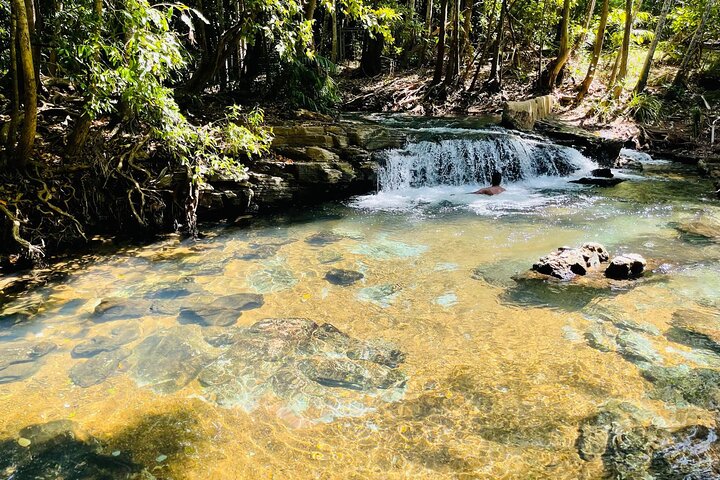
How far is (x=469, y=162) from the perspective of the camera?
10.6m

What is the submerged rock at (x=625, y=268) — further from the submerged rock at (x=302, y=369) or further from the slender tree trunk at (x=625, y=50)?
the slender tree trunk at (x=625, y=50)

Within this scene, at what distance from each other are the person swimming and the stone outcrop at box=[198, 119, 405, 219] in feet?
7.31

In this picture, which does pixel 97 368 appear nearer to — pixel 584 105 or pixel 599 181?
pixel 599 181

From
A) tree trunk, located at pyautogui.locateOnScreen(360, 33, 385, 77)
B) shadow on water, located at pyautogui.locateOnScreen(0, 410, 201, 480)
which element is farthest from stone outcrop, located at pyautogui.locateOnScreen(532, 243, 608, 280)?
tree trunk, located at pyautogui.locateOnScreen(360, 33, 385, 77)

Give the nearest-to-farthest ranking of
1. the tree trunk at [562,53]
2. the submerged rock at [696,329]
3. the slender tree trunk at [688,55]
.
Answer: the submerged rock at [696,329] → the tree trunk at [562,53] → the slender tree trunk at [688,55]

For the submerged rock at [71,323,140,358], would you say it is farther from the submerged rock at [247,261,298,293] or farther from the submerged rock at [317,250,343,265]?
the submerged rock at [317,250,343,265]

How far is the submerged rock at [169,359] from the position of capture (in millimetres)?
3709

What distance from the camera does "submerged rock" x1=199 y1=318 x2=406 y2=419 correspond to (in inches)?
137

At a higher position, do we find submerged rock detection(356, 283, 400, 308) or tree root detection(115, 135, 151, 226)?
tree root detection(115, 135, 151, 226)

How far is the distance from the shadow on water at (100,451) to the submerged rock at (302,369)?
0.44 m

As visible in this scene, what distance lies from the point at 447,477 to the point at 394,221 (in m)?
5.55

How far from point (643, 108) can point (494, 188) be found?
7.96 metres

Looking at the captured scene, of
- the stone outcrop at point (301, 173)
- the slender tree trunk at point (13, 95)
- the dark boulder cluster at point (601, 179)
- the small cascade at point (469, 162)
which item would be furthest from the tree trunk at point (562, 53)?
the slender tree trunk at point (13, 95)

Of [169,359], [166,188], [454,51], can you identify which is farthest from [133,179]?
[454,51]
